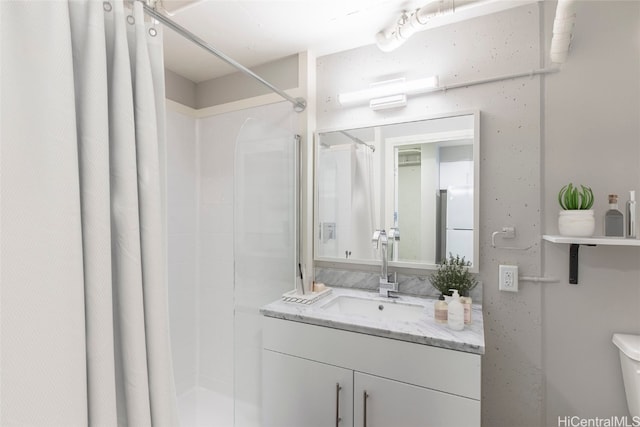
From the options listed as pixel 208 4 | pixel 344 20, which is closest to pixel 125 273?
pixel 208 4

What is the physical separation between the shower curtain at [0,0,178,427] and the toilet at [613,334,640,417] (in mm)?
1617

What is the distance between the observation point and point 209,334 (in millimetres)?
2322

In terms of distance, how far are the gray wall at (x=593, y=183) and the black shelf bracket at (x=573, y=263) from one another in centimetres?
3

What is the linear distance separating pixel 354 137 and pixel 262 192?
2.22ft

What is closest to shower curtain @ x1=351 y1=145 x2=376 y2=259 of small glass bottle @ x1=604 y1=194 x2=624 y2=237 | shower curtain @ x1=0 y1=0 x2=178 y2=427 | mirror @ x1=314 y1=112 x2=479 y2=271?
mirror @ x1=314 y1=112 x2=479 y2=271

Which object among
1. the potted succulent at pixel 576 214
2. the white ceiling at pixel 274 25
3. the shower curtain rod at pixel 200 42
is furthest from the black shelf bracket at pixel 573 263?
the shower curtain rod at pixel 200 42

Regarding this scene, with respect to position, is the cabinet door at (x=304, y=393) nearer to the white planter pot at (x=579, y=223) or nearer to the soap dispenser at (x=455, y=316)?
the soap dispenser at (x=455, y=316)

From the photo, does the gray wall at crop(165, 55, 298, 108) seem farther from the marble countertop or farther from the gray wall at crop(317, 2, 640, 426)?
the marble countertop

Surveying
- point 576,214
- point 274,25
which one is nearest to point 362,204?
point 576,214

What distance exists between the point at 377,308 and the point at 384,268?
223 millimetres

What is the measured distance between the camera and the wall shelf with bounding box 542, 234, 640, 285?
47.8 inches

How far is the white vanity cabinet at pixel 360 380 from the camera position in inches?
46.1

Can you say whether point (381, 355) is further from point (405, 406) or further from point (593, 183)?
point (593, 183)

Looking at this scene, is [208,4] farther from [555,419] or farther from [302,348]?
[555,419]
